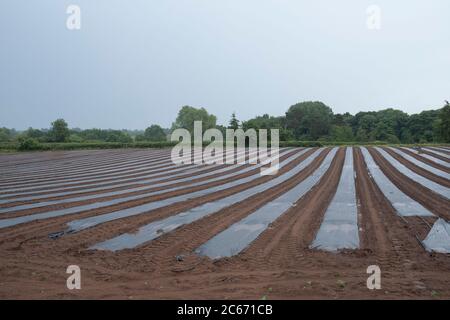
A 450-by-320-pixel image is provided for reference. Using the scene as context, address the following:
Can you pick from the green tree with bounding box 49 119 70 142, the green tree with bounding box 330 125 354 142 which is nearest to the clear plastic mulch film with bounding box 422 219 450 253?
the green tree with bounding box 330 125 354 142

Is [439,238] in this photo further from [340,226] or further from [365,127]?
[365,127]

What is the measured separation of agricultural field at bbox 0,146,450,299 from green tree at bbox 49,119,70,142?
34895mm

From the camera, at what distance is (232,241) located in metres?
Answer: 5.61

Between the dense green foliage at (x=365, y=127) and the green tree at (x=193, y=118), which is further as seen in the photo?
the green tree at (x=193, y=118)

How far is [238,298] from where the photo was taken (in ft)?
12.1

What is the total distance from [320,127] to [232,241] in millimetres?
50498

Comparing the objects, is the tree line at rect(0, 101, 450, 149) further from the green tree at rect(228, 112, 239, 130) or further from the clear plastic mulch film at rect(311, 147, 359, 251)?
the clear plastic mulch film at rect(311, 147, 359, 251)

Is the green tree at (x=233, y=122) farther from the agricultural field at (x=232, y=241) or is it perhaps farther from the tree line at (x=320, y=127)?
the agricultural field at (x=232, y=241)

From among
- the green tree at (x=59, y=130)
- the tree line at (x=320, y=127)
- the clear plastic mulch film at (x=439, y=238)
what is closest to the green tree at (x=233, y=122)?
the tree line at (x=320, y=127)

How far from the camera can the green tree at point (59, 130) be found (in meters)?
42.7

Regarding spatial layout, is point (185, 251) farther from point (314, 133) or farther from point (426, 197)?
point (314, 133)

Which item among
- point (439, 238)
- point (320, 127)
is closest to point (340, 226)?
point (439, 238)

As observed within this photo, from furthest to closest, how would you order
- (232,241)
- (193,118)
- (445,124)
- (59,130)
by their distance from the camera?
(193,118), (59,130), (445,124), (232,241)
